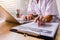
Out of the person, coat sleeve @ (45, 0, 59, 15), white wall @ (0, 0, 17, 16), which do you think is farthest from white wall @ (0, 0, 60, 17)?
coat sleeve @ (45, 0, 59, 15)

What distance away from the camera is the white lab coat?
50.8 inches

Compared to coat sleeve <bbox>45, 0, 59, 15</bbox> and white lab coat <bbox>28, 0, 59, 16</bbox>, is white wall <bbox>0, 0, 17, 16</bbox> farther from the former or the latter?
coat sleeve <bbox>45, 0, 59, 15</bbox>

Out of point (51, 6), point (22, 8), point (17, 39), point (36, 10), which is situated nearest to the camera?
point (17, 39)

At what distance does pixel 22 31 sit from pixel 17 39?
11 cm

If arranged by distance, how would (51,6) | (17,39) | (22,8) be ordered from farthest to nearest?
(22,8) → (51,6) → (17,39)

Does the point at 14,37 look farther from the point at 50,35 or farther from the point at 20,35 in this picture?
the point at 50,35

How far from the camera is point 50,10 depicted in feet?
4.24

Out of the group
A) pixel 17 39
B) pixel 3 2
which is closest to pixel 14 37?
pixel 17 39

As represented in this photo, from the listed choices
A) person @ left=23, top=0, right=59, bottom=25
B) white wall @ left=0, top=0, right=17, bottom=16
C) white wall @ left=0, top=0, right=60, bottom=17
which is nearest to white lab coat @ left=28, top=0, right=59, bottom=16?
person @ left=23, top=0, right=59, bottom=25

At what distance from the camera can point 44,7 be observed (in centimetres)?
141

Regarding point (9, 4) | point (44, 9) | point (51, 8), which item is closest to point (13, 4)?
point (9, 4)

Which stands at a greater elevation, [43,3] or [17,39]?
[43,3]

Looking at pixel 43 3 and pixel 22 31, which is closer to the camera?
pixel 22 31

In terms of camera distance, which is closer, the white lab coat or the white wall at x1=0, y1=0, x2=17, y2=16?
the white lab coat
